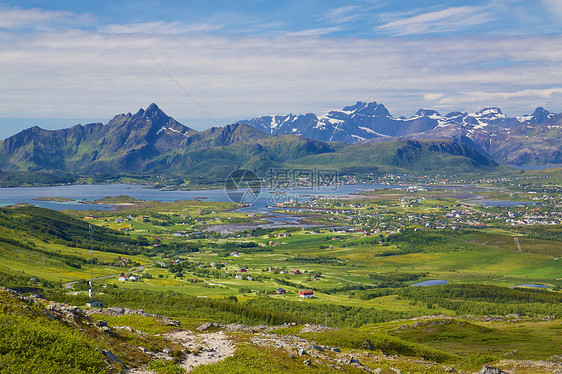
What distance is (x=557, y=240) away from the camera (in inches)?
6550

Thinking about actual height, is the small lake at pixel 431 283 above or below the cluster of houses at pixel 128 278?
below

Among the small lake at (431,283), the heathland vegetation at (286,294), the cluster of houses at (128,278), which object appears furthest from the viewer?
the small lake at (431,283)

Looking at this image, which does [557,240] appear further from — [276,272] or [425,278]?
[276,272]

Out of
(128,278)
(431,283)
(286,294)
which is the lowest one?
(431,283)

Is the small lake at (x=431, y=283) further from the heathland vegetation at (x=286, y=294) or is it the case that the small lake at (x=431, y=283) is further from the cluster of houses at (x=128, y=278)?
the cluster of houses at (x=128, y=278)

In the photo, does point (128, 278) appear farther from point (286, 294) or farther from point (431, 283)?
point (431, 283)

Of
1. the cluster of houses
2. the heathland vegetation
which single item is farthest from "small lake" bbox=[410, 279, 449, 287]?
the cluster of houses

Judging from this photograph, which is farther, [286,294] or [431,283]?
[431,283]

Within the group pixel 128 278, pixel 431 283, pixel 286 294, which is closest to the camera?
pixel 286 294

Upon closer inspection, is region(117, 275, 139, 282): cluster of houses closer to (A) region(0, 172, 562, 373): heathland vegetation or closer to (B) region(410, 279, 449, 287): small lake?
(A) region(0, 172, 562, 373): heathland vegetation

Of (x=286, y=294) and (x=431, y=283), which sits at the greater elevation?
(x=286, y=294)

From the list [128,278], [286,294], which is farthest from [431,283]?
[128,278]

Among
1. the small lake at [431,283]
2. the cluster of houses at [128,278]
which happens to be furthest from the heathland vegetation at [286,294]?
the small lake at [431,283]

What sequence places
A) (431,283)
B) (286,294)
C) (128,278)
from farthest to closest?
(431,283)
(128,278)
(286,294)
